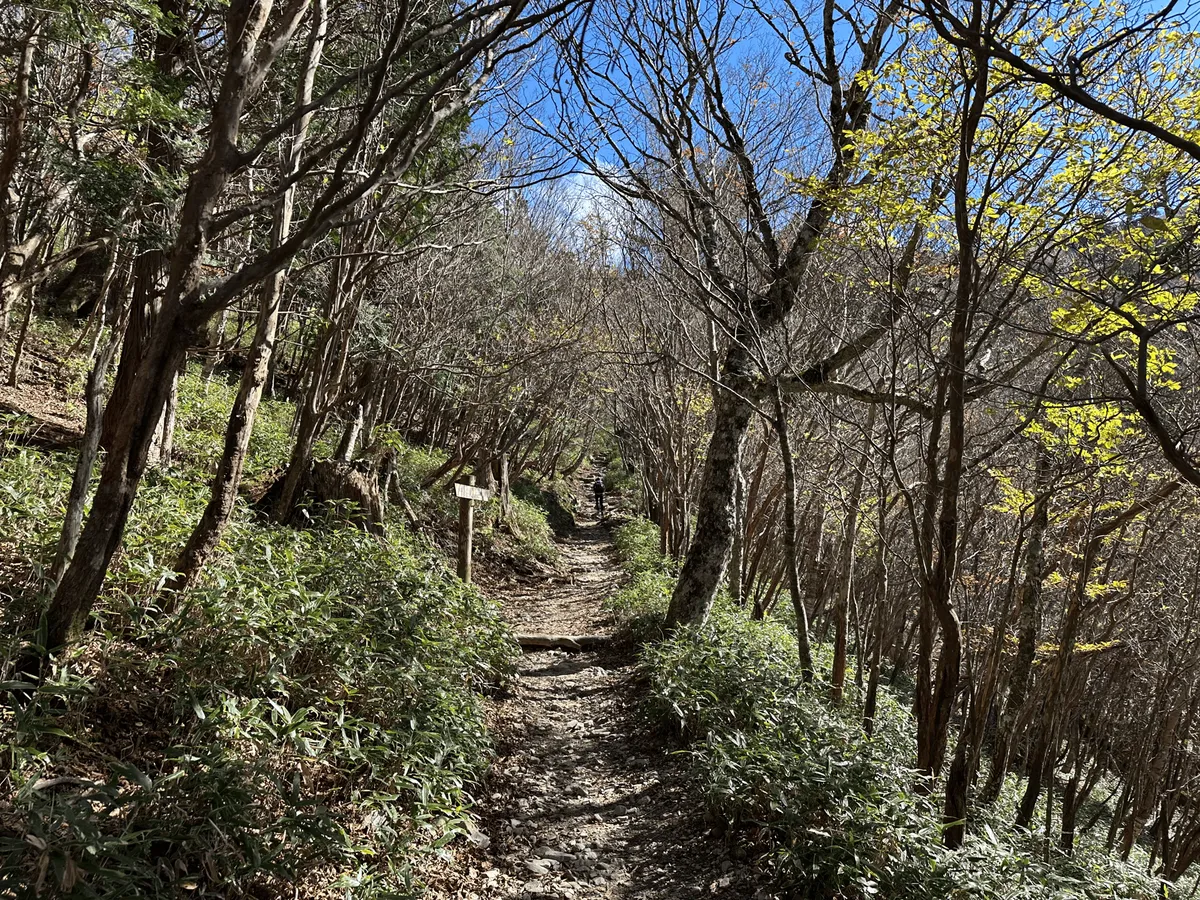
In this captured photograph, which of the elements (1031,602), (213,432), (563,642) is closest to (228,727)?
(563,642)

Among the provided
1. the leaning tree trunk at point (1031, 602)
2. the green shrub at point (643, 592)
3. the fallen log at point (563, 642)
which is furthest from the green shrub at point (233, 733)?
the leaning tree trunk at point (1031, 602)

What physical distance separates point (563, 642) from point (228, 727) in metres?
6.04

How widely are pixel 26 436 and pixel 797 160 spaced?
28.6ft

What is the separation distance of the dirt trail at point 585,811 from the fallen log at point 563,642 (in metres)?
0.67

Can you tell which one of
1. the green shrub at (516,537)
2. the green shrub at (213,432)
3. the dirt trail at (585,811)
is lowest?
the dirt trail at (585,811)

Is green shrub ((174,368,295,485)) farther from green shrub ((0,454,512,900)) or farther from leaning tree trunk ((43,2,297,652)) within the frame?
leaning tree trunk ((43,2,297,652))

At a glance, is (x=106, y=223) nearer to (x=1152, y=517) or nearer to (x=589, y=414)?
(x=1152, y=517)

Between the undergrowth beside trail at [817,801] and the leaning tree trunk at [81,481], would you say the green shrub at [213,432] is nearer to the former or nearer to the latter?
the leaning tree trunk at [81,481]

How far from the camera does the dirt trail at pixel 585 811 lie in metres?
4.04

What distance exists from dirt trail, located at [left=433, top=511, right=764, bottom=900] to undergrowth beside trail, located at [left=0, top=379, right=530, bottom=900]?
36cm

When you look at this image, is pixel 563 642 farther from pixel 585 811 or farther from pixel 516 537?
pixel 516 537

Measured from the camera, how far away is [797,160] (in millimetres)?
8641

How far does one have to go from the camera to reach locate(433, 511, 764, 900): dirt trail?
4035 millimetres

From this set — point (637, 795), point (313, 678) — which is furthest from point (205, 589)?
point (637, 795)
